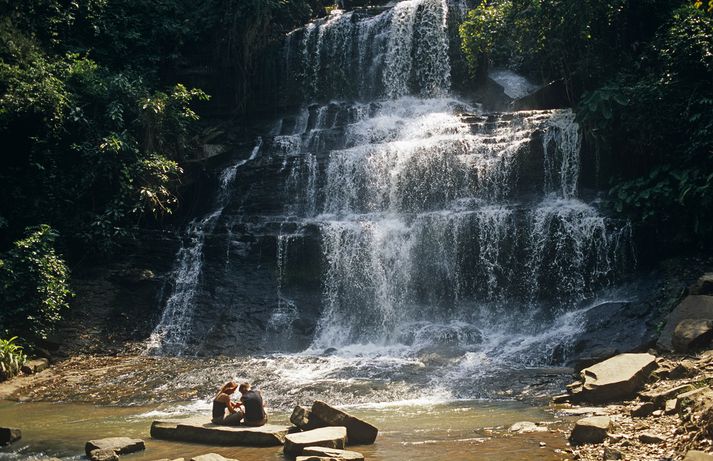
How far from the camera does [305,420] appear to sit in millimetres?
9664

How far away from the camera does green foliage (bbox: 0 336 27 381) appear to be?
15.1 meters

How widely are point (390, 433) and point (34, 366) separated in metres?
10.0

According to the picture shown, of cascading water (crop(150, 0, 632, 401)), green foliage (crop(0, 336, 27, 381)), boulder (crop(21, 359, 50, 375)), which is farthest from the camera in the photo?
cascading water (crop(150, 0, 632, 401))

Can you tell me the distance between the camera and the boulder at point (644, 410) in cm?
896

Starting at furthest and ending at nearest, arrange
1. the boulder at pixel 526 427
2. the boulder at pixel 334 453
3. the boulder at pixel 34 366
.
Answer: the boulder at pixel 34 366
the boulder at pixel 526 427
the boulder at pixel 334 453

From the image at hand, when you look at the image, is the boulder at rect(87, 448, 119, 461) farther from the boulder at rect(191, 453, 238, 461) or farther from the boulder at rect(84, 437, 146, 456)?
the boulder at rect(191, 453, 238, 461)

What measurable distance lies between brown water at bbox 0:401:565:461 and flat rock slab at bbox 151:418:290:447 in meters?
0.17

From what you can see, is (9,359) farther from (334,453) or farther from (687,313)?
(687,313)

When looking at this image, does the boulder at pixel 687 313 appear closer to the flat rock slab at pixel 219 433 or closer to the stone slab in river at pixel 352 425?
the stone slab in river at pixel 352 425

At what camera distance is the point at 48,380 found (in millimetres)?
15148

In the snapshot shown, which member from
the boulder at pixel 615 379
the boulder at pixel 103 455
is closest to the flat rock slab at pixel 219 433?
the boulder at pixel 103 455

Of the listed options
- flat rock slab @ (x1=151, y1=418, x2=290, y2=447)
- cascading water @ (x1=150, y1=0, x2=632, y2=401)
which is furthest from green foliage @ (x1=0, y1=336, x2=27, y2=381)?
flat rock slab @ (x1=151, y1=418, x2=290, y2=447)

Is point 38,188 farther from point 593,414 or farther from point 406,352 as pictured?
point 593,414

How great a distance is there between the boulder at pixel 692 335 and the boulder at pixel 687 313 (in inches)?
11.9
